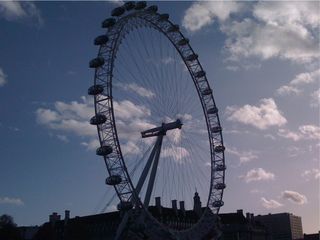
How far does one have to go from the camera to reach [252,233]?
132 meters

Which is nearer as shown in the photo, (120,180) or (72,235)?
(120,180)

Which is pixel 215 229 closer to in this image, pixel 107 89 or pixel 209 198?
pixel 209 198

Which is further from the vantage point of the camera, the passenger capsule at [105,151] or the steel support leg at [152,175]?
the steel support leg at [152,175]

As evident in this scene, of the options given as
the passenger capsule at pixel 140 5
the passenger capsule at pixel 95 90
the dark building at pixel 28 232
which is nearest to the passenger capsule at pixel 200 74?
the passenger capsule at pixel 140 5

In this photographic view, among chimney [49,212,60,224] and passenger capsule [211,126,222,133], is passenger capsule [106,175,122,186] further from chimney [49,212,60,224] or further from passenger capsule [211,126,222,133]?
chimney [49,212,60,224]

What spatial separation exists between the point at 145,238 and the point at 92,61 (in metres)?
17.8

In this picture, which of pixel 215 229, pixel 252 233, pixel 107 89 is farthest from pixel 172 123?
pixel 252 233

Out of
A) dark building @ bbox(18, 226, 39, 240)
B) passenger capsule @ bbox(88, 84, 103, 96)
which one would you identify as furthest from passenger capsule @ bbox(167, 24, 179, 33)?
dark building @ bbox(18, 226, 39, 240)

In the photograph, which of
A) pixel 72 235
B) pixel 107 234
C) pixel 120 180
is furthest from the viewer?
pixel 107 234

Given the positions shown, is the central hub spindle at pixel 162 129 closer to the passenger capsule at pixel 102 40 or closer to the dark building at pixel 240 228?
the passenger capsule at pixel 102 40

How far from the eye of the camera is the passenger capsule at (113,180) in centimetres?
4531

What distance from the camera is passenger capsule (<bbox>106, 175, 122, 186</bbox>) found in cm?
4531

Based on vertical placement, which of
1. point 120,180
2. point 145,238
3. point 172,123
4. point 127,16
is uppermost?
Answer: point 127,16

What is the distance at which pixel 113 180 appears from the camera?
4531 centimetres
